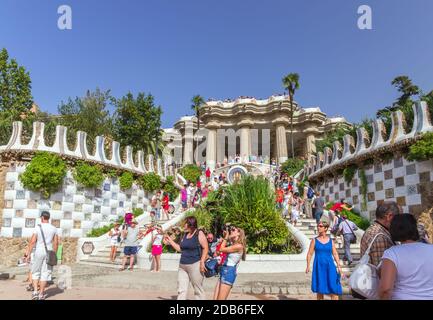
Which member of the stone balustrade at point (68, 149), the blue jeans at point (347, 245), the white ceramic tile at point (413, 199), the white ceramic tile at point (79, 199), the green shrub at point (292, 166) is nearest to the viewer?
the blue jeans at point (347, 245)

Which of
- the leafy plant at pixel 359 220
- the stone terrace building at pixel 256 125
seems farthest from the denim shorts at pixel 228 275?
the stone terrace building at pixel 256 125

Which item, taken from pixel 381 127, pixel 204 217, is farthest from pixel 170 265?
pixel 381 127

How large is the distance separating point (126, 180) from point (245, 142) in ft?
97.4

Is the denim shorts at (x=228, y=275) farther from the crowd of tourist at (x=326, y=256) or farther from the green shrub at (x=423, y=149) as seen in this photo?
the green shrub at (x=423, y=149)

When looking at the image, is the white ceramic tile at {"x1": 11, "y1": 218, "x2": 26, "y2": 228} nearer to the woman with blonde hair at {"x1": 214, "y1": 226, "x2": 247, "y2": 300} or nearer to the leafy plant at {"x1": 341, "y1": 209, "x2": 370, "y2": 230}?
the woman with blonde hair at {"x1": 214, "y1": 226, "x2": 247, "y2": 300}

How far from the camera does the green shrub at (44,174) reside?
13.9 metres

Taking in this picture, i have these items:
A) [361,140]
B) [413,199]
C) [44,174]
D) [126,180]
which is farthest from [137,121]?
[413,199]

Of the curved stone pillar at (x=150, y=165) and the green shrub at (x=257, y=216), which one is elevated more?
the curved stone pillar at (x=150, y=165)

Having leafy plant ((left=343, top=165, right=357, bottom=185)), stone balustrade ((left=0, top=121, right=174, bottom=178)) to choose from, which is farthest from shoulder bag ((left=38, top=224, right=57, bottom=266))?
leafy plant ((left=343, top=165, right=357, bottom=185))

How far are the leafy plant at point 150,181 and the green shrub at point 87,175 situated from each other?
359 cm

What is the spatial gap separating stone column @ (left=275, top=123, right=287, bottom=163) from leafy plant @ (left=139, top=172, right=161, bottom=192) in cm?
2583

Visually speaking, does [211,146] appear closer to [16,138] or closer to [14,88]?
[14,88]

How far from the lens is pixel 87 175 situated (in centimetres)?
1550

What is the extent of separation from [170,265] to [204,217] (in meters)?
2.50
